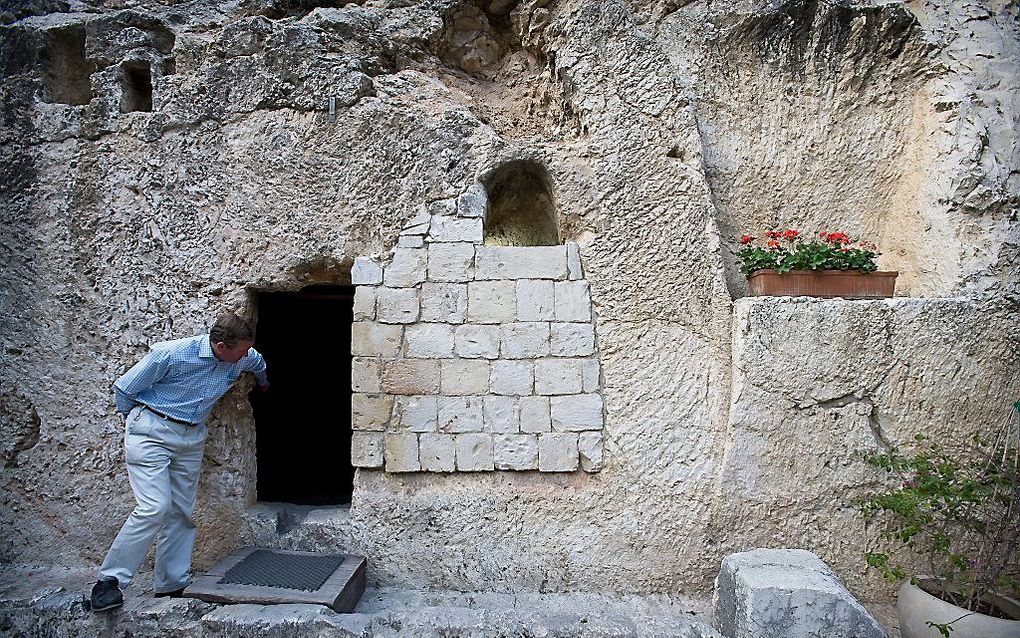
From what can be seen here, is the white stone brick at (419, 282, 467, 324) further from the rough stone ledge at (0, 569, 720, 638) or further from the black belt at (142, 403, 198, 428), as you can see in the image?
the rough stone ledge at (0, 569, 720, 638)

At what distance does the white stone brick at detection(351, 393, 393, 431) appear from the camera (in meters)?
3.69

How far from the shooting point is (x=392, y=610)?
10.7ft

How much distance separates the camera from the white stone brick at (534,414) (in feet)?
12.0

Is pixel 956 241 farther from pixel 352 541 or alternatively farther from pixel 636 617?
pixel 352 541

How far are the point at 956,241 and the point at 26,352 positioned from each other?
5.88 metres

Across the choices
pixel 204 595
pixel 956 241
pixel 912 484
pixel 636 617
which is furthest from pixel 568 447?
pixel 956 241

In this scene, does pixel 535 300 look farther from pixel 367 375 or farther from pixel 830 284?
pixel 830 284

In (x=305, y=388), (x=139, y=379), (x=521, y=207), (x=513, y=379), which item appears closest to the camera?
(x=139, y=379)

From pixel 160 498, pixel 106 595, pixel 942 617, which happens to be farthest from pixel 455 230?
pixel 942 617

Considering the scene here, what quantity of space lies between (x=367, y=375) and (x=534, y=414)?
1.04 m

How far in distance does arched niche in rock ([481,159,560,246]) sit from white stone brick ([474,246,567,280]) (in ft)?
0.86

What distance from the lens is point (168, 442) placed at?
3262 mm

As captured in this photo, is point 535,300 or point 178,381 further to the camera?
point 535,300

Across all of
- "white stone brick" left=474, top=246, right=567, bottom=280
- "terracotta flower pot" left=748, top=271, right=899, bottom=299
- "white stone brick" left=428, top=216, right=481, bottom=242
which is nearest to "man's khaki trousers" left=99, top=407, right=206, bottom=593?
"white stone brick" left=428, top=216, right=481, bottom=242
